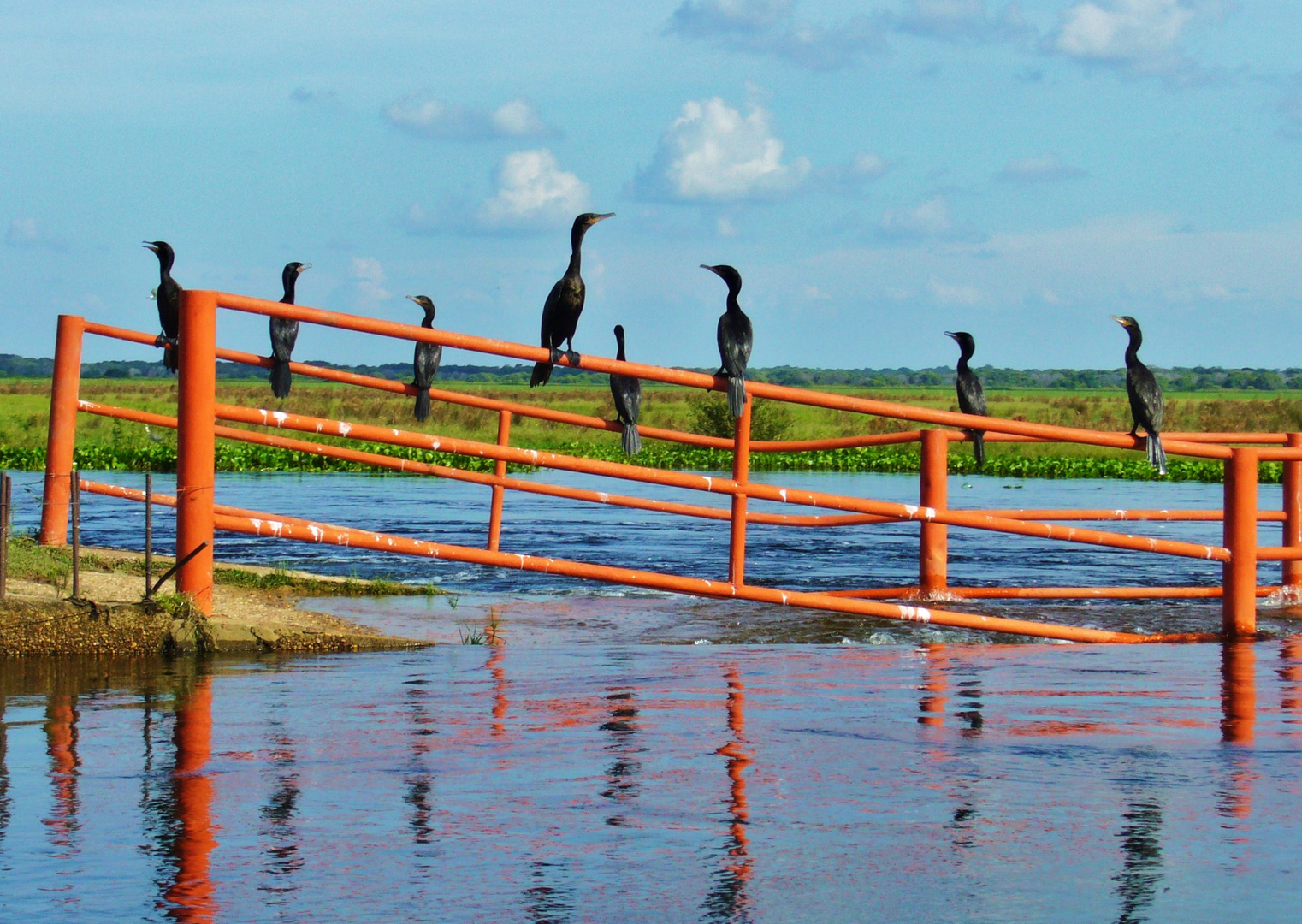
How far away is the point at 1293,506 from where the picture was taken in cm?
981

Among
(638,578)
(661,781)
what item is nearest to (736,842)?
(661,781)

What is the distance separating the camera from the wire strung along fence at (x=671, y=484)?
647 cm

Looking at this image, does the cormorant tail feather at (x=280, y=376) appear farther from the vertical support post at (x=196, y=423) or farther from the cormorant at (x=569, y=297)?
the vertical support post at (x=196, y=423)

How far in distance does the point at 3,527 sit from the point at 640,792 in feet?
11.9

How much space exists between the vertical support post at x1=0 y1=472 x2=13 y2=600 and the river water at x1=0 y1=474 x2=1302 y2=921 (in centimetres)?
48

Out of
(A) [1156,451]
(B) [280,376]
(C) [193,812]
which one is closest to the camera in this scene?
(C) [193,812]

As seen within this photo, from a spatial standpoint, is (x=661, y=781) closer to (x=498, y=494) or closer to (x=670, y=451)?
(x=498, y=494)

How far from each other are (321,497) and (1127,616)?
48.3 ft

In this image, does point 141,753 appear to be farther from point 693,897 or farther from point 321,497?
point 321,497

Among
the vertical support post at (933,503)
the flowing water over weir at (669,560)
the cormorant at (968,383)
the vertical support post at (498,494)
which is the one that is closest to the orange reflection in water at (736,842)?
the flowing water over weir at (669,560)

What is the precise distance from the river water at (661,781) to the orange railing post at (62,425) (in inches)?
106

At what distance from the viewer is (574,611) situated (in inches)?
364

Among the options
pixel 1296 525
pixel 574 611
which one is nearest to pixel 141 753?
pixel 574 611

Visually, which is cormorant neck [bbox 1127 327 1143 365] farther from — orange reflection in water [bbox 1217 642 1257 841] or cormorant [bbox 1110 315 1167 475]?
orange reflection in water [bbox 1217 642 1257 841]
